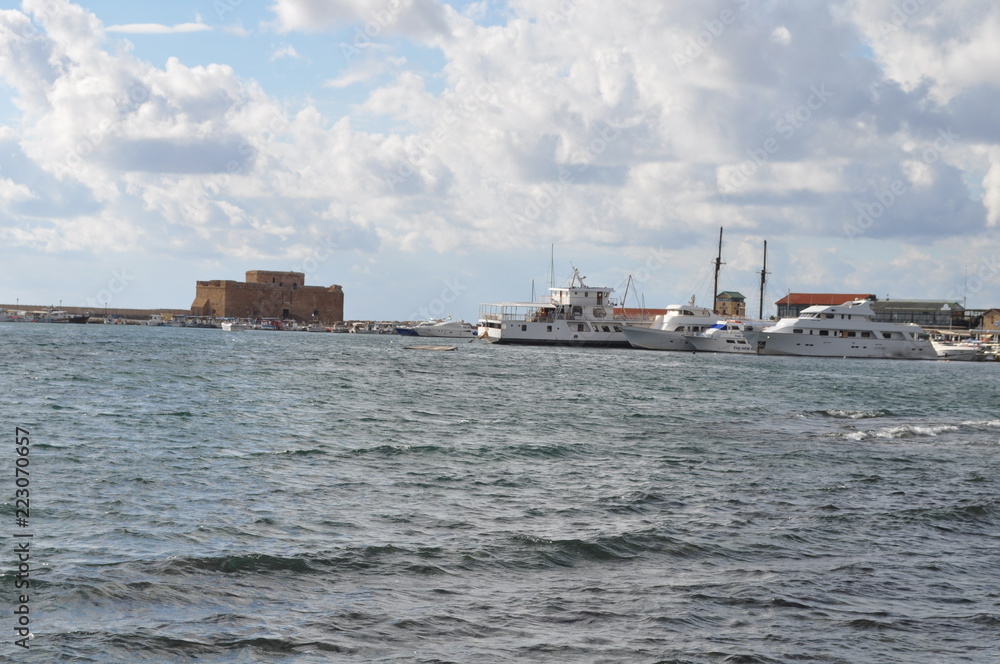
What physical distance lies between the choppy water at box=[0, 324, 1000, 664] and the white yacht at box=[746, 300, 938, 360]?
63006 mm

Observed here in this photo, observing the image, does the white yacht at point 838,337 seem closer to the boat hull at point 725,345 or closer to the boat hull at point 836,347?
the boat hull at point 836,347

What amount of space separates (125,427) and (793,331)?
76.1 meters

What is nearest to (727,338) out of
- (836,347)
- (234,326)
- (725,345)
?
(725,345)

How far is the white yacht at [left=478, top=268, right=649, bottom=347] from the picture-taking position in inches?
3841

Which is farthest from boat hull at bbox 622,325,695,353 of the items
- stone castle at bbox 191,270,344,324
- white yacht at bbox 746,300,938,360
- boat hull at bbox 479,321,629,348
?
stone castle at bbox 191,270,344,324

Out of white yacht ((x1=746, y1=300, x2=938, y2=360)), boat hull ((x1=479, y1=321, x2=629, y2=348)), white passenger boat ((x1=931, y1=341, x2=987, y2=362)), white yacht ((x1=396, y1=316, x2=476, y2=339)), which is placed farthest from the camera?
white yacht ((x1=396, y1=316, x2=476, y2=339))

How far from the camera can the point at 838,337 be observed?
88.3m

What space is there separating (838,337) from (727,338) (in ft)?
35.1

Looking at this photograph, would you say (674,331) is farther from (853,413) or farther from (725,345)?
(853,413)

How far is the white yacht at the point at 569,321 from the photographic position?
320 ft

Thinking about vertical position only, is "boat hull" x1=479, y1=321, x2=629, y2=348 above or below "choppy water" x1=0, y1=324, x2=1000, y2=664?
above

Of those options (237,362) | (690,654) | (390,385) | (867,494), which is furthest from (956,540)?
(237,362)

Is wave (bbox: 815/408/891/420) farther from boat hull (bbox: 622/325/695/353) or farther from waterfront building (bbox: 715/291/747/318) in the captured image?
waterfront building (bbox: 715/291/747/318)

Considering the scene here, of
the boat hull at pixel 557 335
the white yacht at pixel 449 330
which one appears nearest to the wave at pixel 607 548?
the boat hull at pixel 557 335
